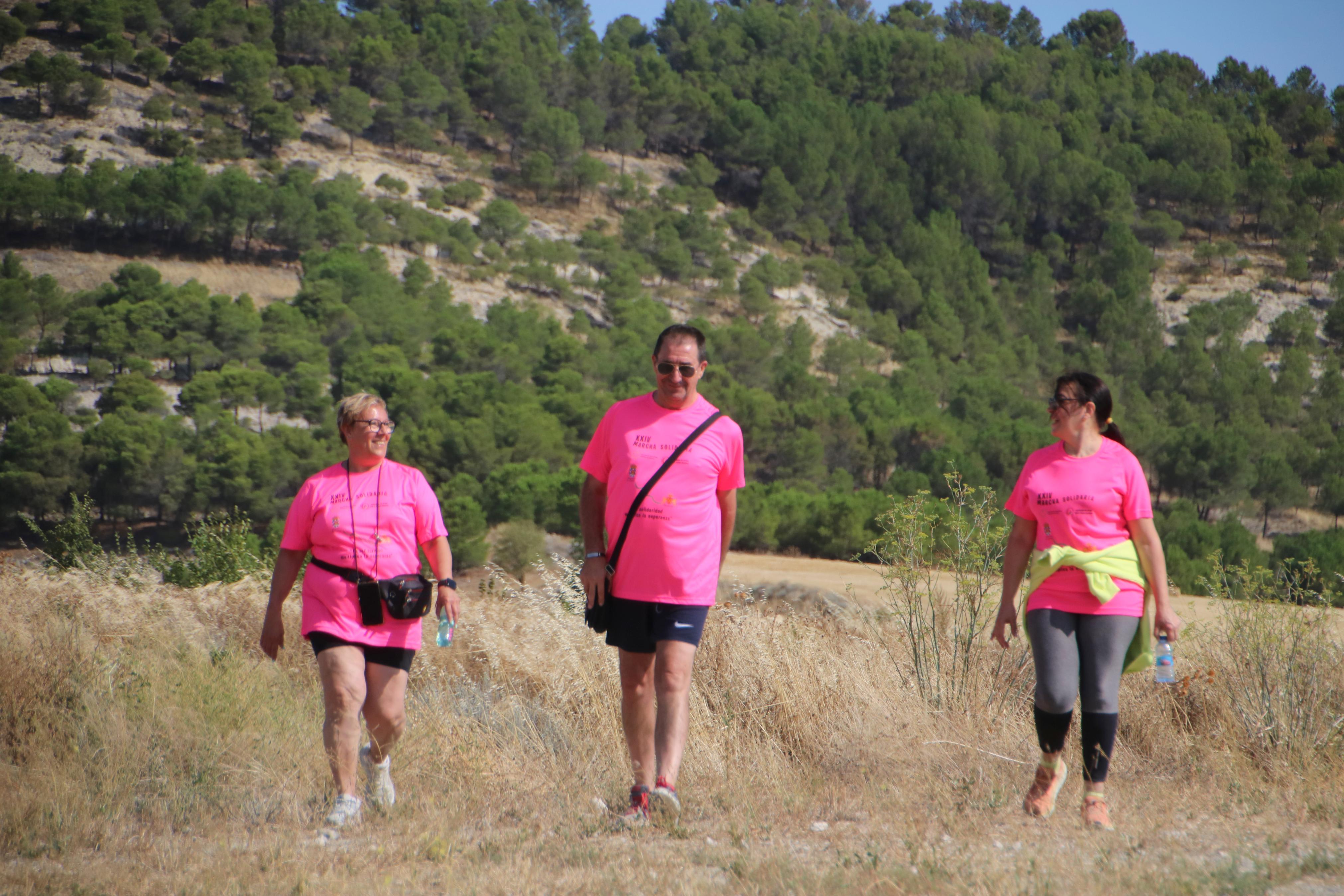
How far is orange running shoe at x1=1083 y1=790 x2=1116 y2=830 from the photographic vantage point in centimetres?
334

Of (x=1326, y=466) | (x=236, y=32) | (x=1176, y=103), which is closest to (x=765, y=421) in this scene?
(x=1326, y=466)

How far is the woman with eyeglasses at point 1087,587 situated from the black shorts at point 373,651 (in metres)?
1.89

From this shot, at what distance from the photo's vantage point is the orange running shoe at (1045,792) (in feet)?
11.3

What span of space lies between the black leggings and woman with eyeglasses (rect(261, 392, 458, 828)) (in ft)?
6.01

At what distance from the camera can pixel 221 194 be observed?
4656 centimetres

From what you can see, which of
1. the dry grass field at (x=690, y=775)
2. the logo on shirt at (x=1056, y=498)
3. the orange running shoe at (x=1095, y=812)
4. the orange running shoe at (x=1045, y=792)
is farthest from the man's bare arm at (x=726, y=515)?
the orange running shoe at (x=1095, y=812)

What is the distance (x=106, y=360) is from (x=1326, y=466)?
38026 mm

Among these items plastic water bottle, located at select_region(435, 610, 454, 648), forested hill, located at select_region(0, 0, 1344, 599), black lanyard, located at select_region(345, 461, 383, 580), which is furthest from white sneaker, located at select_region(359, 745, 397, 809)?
forested hill, located at select_region(0, 0, 1344, 599)

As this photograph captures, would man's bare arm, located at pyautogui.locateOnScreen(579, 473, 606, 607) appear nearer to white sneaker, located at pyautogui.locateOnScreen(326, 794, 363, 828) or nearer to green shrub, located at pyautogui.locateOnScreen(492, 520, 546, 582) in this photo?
white sneaker, located at pyautogui.locateOnScreen(326, 794, 363, 828)

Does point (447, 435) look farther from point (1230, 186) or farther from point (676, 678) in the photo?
point (1230, 186)

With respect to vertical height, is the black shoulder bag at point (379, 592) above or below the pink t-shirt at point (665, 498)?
below

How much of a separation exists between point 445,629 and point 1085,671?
1.99m

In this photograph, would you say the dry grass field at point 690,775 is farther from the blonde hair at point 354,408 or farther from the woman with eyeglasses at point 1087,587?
the blonde hair at point 354,408

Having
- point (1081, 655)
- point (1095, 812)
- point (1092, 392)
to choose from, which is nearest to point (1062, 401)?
point (1092, 392)
